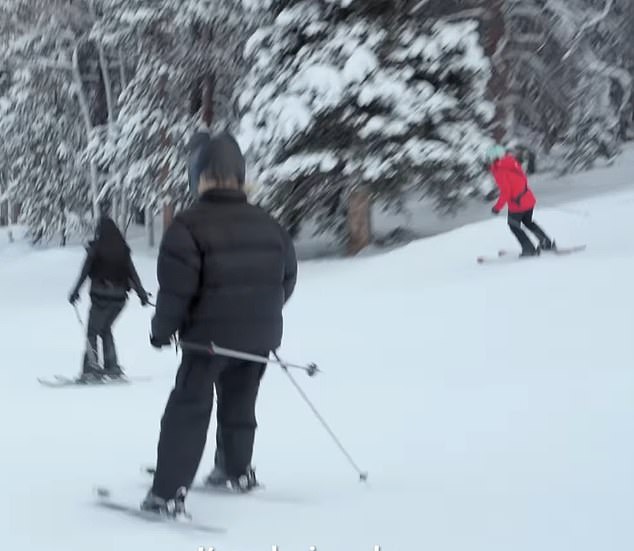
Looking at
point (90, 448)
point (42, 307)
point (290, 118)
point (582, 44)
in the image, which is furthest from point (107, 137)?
point (90, 448)

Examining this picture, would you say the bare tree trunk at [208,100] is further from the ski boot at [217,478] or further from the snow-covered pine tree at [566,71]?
the ski boot at [217,478]

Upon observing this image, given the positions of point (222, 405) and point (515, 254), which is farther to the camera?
point (515, 254)

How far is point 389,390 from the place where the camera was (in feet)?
28.8

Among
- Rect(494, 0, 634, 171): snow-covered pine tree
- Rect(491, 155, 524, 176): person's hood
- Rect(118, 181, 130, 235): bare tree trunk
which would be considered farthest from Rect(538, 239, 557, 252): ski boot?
Rect(118, 181, 130, 235): bare tree trunk

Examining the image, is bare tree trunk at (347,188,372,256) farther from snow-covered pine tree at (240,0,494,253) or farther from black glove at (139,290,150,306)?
black glove at (139,290,150,306)

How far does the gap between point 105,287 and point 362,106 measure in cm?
899

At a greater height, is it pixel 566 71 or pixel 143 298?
pixel 566 71

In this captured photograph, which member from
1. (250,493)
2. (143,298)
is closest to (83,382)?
(143,298)

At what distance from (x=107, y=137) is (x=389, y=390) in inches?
757

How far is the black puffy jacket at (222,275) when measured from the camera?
465cm

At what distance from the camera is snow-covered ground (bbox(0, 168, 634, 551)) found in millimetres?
4848

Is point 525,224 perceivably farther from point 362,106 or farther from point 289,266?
point 289,266

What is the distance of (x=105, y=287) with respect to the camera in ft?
35.1

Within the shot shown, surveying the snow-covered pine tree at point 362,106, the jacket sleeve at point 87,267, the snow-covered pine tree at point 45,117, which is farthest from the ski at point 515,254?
the snow-covered pine tree at point 45,117
